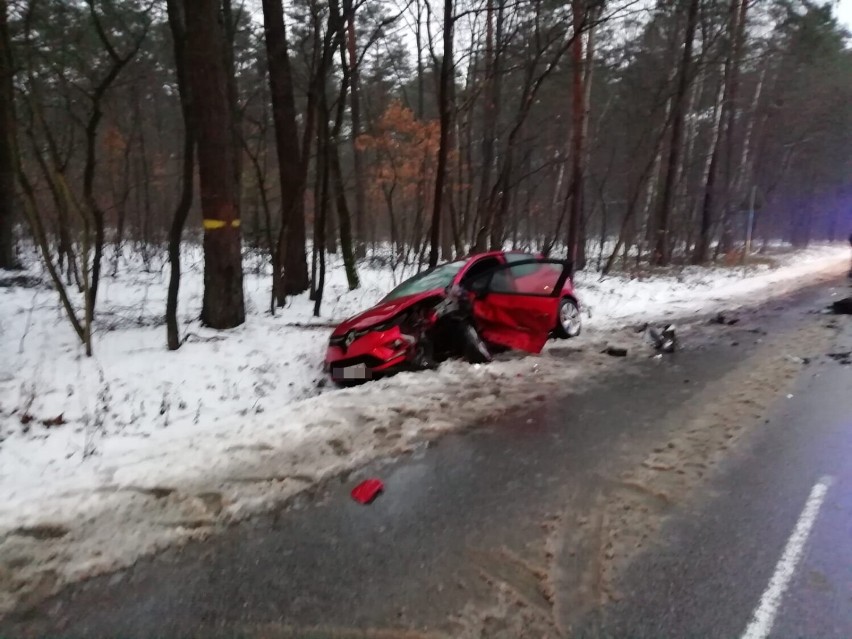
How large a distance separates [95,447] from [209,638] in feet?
10.1

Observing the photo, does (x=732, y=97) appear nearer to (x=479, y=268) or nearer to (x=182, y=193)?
(x=479, y=268)

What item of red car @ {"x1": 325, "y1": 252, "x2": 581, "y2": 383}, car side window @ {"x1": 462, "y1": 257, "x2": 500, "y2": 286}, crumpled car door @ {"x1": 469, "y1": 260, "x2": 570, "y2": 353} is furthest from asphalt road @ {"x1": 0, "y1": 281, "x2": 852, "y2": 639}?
car side window @ {"x1": 462, "y1": 257, "x2": 500, "y2": 286}

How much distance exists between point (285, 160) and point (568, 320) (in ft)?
22.7

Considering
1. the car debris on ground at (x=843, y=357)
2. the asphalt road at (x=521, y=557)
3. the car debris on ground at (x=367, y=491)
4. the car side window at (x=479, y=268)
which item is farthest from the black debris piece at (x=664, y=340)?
the car debris on ground at (x=367, y=491)

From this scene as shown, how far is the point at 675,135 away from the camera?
22250mm

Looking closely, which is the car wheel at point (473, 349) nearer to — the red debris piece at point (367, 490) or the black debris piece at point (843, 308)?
the red debris piece at point (367, 490)

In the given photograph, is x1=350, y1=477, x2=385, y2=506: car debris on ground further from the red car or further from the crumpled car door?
the crumpled car door

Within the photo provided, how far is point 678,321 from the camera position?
40.1 feet

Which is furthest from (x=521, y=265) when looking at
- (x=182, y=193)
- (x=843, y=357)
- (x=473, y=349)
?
(x=182, y=193)

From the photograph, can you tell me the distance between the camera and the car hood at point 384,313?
7.46 metres

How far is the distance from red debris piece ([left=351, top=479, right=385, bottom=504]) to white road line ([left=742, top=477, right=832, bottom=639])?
2.44 metres

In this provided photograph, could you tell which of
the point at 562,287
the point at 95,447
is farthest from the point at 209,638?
the point at 562,287

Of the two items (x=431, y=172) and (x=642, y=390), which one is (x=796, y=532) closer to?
(x=642, y=390)

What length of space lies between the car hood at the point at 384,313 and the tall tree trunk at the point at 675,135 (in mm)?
14844
